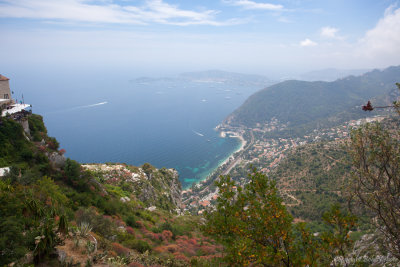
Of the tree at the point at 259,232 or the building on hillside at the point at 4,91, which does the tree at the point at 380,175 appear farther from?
the building on hillside at the point at 4,91

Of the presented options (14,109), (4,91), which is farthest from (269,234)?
(4,91)

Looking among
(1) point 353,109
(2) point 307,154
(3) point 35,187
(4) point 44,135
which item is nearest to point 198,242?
(3) point 35,187

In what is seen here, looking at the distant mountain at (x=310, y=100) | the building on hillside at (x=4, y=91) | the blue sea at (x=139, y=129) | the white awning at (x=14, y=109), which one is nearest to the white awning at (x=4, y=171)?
the white awning at (x=14, y=109)

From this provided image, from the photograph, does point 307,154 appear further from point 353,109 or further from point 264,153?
point 353,109

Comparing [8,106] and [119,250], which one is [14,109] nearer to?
[8,106]

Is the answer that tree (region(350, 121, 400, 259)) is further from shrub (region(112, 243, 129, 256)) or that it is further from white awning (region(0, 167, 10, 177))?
white awning (region(0, 167, 10, 177))

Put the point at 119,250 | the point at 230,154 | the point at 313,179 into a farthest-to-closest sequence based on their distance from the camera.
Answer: the point at 230,154
the point at 313,179
the point at 119,250
